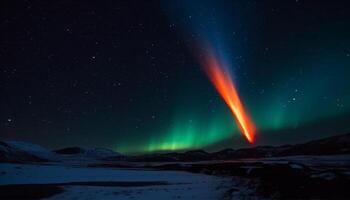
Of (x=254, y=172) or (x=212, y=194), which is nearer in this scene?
(x=212, y=194)

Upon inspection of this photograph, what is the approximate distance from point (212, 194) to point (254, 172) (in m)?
18.3

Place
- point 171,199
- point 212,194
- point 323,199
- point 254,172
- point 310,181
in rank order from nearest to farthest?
point 323,199, point 171,199, point 212,194, point 310,181, point 254,172

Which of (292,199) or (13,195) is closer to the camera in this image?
(292,199)

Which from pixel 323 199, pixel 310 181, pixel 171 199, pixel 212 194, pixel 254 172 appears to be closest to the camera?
pixel 323 199

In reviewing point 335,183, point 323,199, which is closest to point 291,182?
point 335,183

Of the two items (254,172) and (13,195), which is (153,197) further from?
(254,172)

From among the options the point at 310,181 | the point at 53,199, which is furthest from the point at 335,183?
the point at 53,199

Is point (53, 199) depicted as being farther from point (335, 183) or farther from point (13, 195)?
point (335, 183)

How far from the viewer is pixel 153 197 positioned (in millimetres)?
23875

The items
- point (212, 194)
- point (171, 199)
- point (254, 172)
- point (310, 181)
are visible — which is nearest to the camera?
point (171, 199)

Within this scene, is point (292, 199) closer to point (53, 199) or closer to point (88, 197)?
point (88, 197)

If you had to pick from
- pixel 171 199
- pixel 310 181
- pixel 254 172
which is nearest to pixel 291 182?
pixel 310 181

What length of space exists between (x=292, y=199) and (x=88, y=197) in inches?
527

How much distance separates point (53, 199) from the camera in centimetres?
2355
